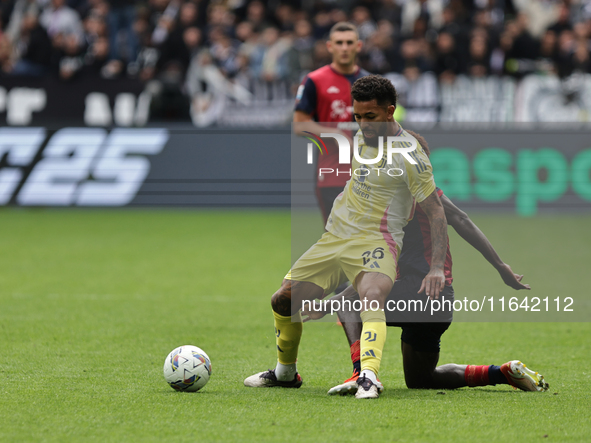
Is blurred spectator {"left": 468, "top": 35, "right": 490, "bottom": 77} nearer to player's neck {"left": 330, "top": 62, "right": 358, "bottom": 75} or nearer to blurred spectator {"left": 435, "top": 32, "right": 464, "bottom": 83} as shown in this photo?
blurred spectator {"left": 435, "top": 32, "right": 464, "bottom": 83}

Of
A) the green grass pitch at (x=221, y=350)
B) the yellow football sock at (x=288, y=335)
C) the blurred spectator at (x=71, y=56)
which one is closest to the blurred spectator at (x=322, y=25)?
the blurred spectator at (x=71, y=56)

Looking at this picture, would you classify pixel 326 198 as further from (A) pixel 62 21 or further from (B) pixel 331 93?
(A) pixel 62 21

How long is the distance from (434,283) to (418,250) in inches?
18.8

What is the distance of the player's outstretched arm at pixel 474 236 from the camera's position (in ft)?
16.6

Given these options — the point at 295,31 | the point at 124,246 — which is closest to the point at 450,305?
the point at 124,246

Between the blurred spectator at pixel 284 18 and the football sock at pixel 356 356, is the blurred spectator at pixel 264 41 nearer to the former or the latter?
the blurred spectator at pixel 284 18

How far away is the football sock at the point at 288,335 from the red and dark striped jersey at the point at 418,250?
701 millimetres

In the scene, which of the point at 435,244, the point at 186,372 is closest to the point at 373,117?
the point at 435,244

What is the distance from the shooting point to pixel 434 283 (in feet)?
15.5

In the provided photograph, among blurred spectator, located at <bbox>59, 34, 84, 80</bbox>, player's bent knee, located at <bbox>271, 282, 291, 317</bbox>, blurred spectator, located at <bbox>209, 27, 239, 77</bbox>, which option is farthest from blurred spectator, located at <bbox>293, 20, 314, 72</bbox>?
player's bent knee, located at <bbox>271, 282, 291, 317</bbox>

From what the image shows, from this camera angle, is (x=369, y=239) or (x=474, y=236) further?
(x=474, y=236)

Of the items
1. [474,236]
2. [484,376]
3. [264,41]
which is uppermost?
[264,41]

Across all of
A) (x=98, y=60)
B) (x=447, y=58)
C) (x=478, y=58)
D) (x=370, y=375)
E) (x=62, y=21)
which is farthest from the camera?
(x=62, y=21)

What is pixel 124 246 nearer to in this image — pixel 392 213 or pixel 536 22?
pixel 392 213
